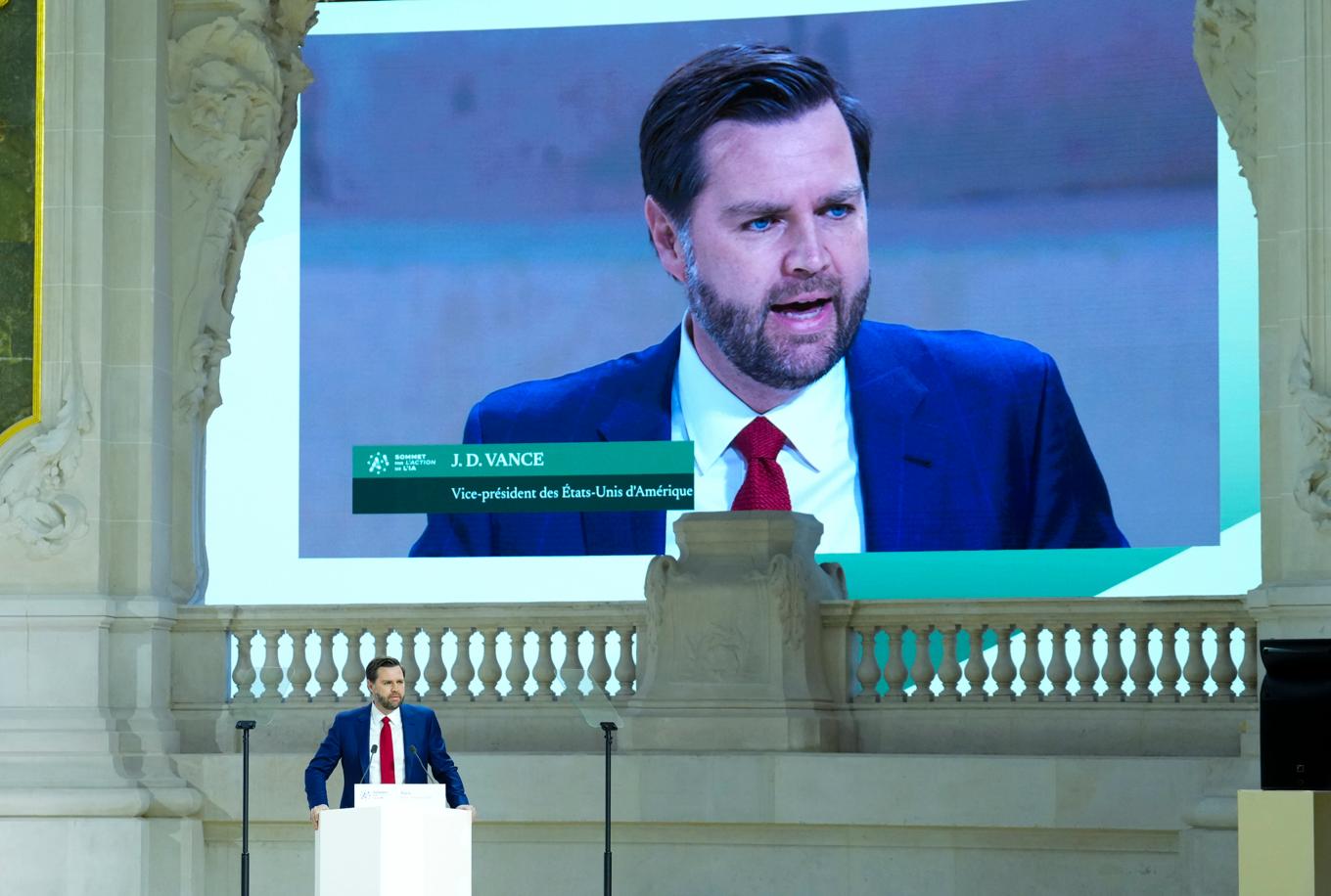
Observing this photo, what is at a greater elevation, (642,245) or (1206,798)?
(642,245)

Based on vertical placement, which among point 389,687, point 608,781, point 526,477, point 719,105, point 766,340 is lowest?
point 608,781

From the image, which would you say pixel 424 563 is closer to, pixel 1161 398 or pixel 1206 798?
pixel 1161 398

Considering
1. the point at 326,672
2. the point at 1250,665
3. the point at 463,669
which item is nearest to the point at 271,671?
the point at 326,672

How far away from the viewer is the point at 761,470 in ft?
64.7

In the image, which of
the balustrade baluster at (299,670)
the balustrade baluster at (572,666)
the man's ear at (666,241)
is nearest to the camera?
the balustrade baluster at (572,666)

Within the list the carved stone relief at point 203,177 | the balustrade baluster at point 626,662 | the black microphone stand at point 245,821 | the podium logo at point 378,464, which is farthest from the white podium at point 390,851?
the podium logo at point 378,464

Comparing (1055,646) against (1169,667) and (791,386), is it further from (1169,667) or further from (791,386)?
(791,386)

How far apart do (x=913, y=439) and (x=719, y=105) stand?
297 cm

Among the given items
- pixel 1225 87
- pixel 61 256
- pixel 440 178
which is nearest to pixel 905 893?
pixel 1225 87

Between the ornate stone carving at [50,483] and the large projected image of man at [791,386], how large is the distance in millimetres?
4911

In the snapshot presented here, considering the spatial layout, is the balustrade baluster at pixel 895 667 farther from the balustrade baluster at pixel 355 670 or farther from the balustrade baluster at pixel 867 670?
the balustrade baluster at pixel 355 670

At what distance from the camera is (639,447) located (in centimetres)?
1984

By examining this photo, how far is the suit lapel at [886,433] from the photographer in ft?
64.1

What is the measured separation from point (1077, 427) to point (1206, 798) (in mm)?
5565
